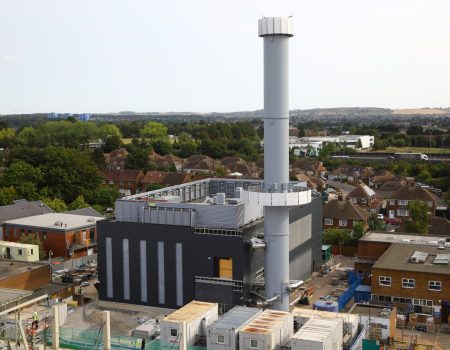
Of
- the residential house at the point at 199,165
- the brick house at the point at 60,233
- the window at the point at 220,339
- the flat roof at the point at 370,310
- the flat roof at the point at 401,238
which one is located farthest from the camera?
the residential house at the point at 199,165

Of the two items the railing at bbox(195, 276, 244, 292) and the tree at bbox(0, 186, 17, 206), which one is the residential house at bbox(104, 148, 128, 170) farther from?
the railing at bbox(195, 276, 244, 292)

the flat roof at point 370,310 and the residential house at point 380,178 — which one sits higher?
the residential house at point 380,178

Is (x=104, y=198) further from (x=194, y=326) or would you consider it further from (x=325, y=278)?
(x=194, y=326)

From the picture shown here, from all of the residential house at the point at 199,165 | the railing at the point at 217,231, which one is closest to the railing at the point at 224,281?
the railing at the point at 217,231

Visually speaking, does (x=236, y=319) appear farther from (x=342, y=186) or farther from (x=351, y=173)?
(x=351, y=173)

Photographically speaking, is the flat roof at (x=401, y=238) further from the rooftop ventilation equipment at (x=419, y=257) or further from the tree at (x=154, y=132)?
the tree at (x=154, y=132)
